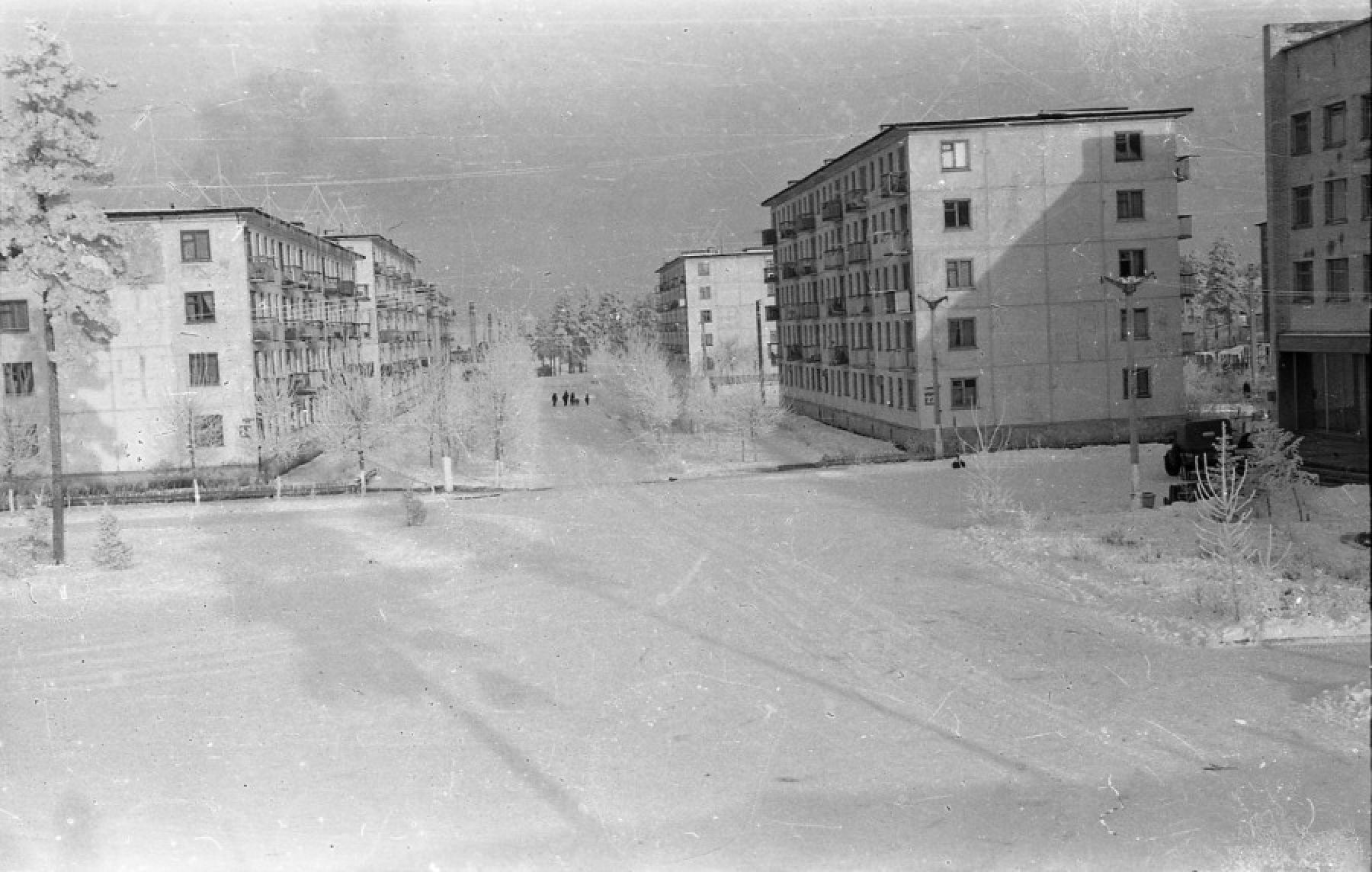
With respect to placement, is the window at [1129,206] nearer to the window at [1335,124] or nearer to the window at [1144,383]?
the window at [1144,383]

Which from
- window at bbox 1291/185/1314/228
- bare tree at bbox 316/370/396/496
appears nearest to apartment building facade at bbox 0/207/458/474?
bare tree at bbox 316/370/396/496

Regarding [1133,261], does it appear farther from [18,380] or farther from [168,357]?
[18,380]

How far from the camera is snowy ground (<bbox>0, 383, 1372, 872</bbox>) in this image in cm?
1109

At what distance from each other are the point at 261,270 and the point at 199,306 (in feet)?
9.98

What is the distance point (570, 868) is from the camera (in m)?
10.5

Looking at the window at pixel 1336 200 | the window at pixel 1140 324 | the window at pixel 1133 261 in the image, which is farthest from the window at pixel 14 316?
the window at pixel 1336 200

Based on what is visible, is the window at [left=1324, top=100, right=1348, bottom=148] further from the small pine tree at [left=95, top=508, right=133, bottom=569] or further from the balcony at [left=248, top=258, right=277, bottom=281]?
the balcony at [left=248, top=258, right=277, bottom=281]

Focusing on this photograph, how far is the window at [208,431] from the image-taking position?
4588 centimetres

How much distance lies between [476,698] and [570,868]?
6056mm

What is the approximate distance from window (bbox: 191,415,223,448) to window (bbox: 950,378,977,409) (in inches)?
1185

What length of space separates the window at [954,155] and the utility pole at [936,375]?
5.41 meters

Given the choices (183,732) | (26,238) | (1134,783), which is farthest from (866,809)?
(26,238)

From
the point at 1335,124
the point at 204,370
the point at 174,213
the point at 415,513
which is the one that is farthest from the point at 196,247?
the point at 1335,124

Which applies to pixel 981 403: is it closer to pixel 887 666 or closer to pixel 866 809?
pixel 887 666
